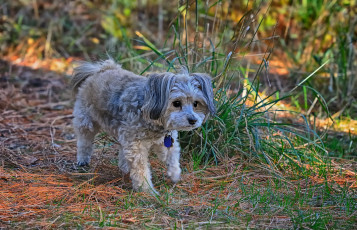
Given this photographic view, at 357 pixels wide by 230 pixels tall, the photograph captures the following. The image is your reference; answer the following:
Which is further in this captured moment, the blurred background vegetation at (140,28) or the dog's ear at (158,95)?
the blurred background vegetation at (140,28)

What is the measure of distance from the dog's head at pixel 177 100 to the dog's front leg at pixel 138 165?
0.35 meters

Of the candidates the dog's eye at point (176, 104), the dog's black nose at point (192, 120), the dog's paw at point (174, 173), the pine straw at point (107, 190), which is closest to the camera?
the pine straw at point (107, 190)

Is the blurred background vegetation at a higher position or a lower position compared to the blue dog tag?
higher

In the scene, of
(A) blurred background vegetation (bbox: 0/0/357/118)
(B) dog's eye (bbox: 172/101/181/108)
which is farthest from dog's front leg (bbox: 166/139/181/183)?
(A) blurred background vegetation (bbox: 0/0/357/118)

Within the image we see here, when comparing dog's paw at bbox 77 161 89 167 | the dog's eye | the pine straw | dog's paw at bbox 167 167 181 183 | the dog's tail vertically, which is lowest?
dog's paw at bbox 77 161 89 167

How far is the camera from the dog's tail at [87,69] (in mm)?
4792

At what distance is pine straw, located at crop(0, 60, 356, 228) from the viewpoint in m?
3.21

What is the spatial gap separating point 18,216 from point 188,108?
→ 150 centimetres

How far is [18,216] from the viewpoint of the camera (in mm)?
3225

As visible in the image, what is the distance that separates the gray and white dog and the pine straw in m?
0.23

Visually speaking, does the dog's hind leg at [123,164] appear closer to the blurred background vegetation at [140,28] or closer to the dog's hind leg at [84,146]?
the dog's hind leg at [84,146]

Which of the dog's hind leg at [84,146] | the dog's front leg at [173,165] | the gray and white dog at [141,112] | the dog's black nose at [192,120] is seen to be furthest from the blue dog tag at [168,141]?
the dog's hind leg at [84,146]

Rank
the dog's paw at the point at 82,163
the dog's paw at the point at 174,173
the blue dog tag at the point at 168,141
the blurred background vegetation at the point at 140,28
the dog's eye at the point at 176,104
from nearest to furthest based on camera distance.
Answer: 1. the dog's eye at the point at 176,104
2. the blue dog tag at the point at 168,141
3. the dog's paw at the point at 174,173
4. the dog's paw at the point at 82,163
5. the blurred background vegetation at the point at 140,28

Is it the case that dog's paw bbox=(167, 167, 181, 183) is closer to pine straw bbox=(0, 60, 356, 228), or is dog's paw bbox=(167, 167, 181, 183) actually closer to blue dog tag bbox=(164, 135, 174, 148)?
pine straw bbox=(0, 60, 356, 228)
